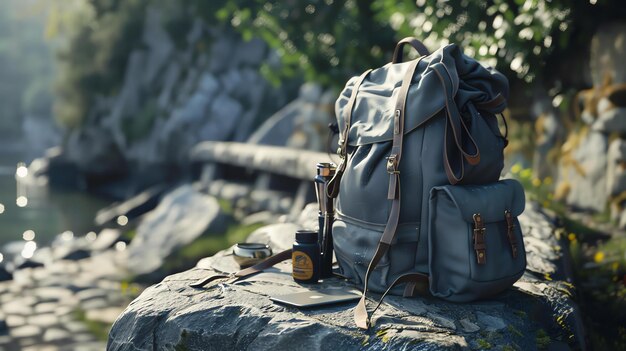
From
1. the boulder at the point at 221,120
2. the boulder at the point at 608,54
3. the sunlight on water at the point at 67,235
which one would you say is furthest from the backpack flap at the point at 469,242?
the boulder at the point at 221,120

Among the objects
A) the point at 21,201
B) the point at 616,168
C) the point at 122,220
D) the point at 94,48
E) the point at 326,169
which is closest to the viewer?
the point at 326,169

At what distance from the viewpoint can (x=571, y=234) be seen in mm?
5000

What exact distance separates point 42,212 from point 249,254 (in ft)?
41.9

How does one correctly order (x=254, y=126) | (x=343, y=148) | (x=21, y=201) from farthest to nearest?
(x=21, y=201)
(x=254, y=126)
(x=343, y=148)

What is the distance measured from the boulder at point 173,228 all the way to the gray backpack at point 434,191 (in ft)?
16.6

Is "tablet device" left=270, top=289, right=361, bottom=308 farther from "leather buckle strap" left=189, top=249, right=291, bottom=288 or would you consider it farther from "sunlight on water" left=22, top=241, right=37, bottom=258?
"sunlight on water" left=22, top=241, right=37, bottom=258

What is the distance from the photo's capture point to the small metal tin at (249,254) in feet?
11.1

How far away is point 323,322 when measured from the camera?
100 inches

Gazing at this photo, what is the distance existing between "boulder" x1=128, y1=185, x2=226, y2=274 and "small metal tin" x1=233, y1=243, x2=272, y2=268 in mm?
4359

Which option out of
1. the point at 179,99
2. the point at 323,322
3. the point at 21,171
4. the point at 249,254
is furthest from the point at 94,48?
the point at 323,322

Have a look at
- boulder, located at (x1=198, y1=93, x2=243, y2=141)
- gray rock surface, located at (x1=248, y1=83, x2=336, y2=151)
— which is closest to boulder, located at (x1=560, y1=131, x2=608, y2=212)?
gray rock surface, located at (x1=248, y1=83, x2=336, y2=151)

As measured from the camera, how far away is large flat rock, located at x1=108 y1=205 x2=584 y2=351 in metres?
2.45

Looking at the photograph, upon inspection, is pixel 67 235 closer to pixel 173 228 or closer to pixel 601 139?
pixel 173 228

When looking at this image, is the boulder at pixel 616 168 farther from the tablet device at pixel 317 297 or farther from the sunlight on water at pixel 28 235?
the sunlight on water at pixel 28 235
